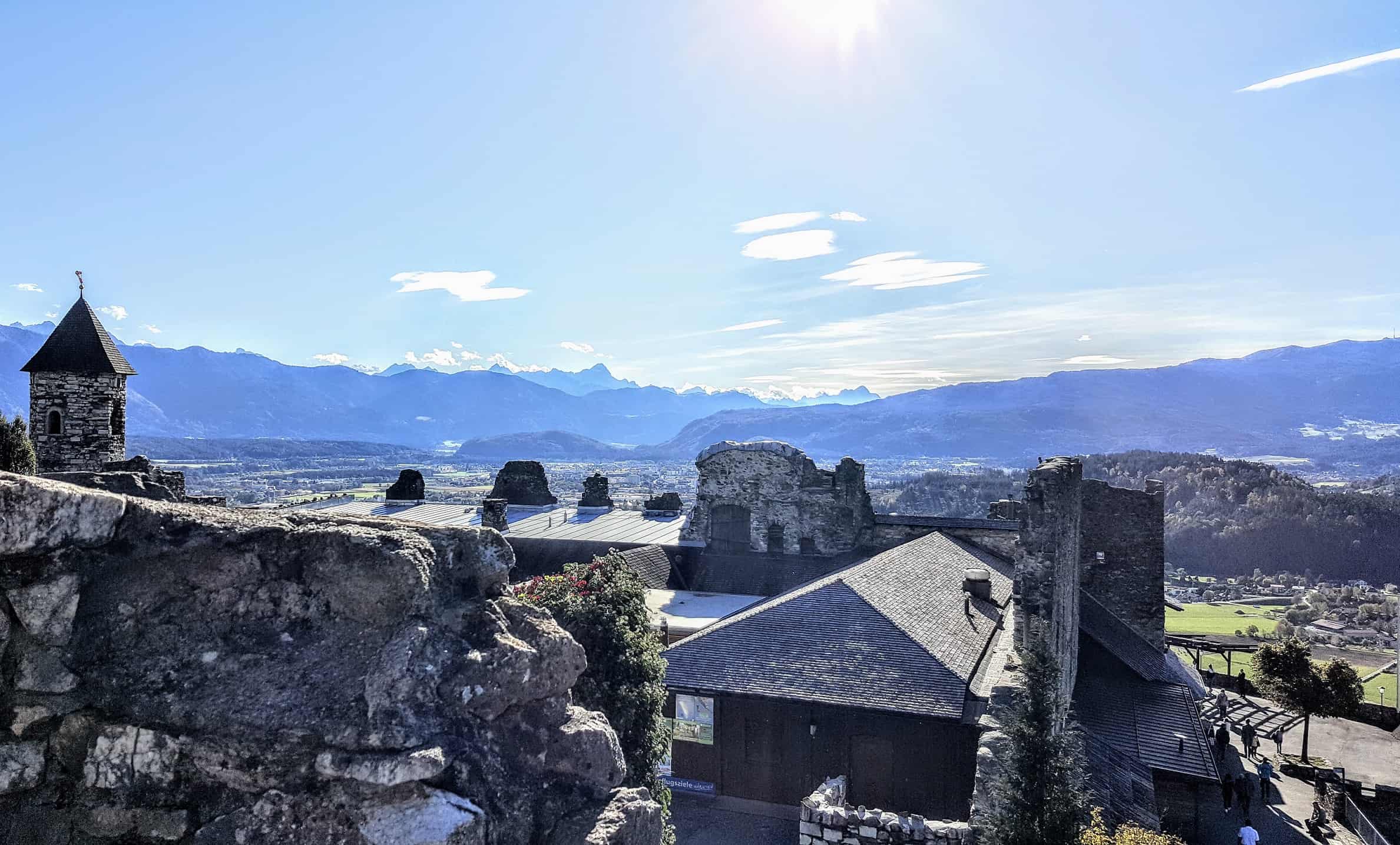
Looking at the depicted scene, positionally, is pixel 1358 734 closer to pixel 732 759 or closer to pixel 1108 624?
pixel 1108 624

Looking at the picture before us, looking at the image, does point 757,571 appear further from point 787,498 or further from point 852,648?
point 852,648

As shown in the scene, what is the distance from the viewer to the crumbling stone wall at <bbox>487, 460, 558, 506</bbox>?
128 feet

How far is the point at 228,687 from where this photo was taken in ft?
16.8

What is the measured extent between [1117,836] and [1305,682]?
18.0 metres

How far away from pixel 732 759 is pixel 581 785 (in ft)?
35.0

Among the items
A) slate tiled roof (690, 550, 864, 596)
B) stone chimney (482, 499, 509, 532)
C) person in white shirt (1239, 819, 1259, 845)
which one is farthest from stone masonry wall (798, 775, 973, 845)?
stone chimney (482, 499, 509, 532)

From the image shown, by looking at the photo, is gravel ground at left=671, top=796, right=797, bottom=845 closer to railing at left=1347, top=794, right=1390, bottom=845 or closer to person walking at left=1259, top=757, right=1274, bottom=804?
railing at left=1347, top=794, right=1390, bottom=845

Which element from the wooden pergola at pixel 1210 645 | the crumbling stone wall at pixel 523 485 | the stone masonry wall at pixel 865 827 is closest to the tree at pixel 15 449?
the crumbling stone wall at pixel 523 485

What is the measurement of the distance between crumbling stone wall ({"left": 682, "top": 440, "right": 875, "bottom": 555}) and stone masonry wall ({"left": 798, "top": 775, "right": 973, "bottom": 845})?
16.7 m

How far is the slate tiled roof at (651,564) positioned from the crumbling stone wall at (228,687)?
19047mm

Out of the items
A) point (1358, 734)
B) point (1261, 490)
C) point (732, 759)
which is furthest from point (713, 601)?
point (1261, 490)

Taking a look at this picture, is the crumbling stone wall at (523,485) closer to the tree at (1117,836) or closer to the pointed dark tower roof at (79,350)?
the pointed dark tower roof at (79,350)

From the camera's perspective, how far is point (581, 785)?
6.46 m

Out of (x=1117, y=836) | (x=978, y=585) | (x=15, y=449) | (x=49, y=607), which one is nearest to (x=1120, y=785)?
(x=1117, y=836)
